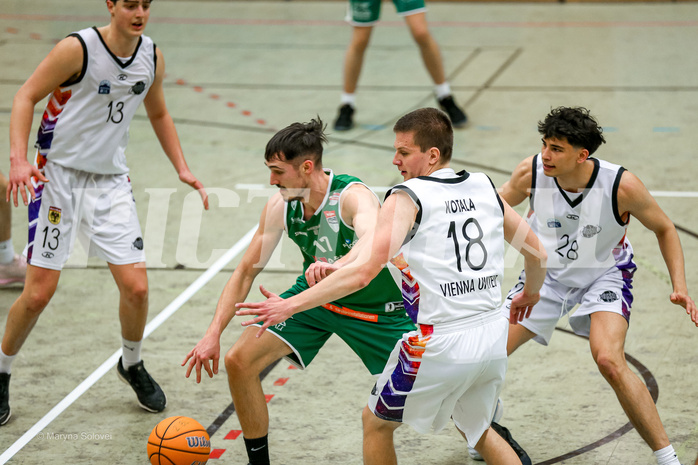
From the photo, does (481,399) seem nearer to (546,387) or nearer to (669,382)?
(546,387)

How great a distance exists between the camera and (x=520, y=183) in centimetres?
482

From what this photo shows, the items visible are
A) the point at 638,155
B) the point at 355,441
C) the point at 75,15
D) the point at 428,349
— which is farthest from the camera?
the point at 75,15

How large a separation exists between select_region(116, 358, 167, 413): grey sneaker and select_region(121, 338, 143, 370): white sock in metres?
0.03

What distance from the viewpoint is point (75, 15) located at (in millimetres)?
15297

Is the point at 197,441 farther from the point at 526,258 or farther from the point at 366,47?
the point at 366,47

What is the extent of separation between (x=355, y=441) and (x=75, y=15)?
496 inches

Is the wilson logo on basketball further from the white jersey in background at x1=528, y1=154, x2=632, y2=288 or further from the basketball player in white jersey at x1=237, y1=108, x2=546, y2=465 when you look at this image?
the white jersey in background at x1=528, y1=154, x2=632, y2=288

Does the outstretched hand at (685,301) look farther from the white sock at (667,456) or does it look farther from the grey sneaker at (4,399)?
the grey sneaker at (4,399)

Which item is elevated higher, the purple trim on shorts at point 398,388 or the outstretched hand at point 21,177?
the outstretched hand at point 21,177

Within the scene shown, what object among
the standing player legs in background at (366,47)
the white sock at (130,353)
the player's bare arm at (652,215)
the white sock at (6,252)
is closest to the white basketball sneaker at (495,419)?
the player's bare arm at (652,215)

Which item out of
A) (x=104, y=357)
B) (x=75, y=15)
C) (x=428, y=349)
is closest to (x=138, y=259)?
(x=104, y=357)

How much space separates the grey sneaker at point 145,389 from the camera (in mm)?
5066

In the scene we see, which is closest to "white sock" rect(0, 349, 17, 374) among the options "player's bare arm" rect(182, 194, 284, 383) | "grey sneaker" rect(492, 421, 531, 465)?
"player's bare arm" rect(182, 194, 284, 383)

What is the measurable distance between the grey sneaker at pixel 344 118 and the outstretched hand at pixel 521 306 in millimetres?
5605
